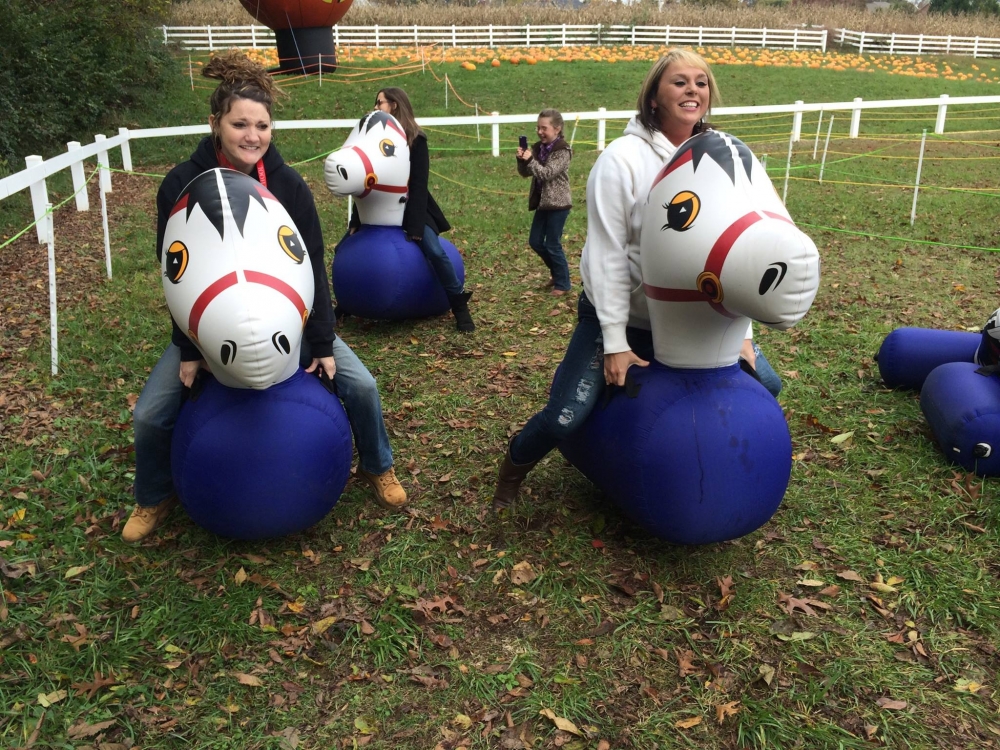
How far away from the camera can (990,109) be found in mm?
21625

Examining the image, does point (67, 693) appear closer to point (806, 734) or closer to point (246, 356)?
point (246, 356)

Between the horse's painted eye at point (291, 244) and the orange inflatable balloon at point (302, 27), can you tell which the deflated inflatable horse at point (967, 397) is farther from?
the orange inflatable balloon at point (302, 27)

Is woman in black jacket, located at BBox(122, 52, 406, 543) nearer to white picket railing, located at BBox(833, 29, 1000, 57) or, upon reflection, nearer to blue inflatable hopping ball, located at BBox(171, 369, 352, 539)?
blue inflatable hopping ball, located at BBox(171, 369, 352, 539)

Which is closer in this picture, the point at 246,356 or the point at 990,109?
the point at 246,356

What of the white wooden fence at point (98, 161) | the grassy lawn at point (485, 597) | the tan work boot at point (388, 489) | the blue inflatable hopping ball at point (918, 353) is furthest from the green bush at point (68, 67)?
the blue inflatable hopping ball at point (918, 353)

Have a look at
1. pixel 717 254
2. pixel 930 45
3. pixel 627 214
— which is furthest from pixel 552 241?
pixel 930 45

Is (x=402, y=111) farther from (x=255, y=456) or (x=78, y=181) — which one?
(x=78, y=181)

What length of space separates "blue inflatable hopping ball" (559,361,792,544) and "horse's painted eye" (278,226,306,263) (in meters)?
1.62

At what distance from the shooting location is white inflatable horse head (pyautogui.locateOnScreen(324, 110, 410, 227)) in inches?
255

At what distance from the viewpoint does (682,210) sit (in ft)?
10.6

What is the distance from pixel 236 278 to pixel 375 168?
11.5ft

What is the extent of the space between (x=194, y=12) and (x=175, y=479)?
32961 mm

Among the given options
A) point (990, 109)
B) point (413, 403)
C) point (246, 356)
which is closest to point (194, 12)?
point (990, 109)

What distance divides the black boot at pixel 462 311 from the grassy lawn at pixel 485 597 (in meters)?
0.45
